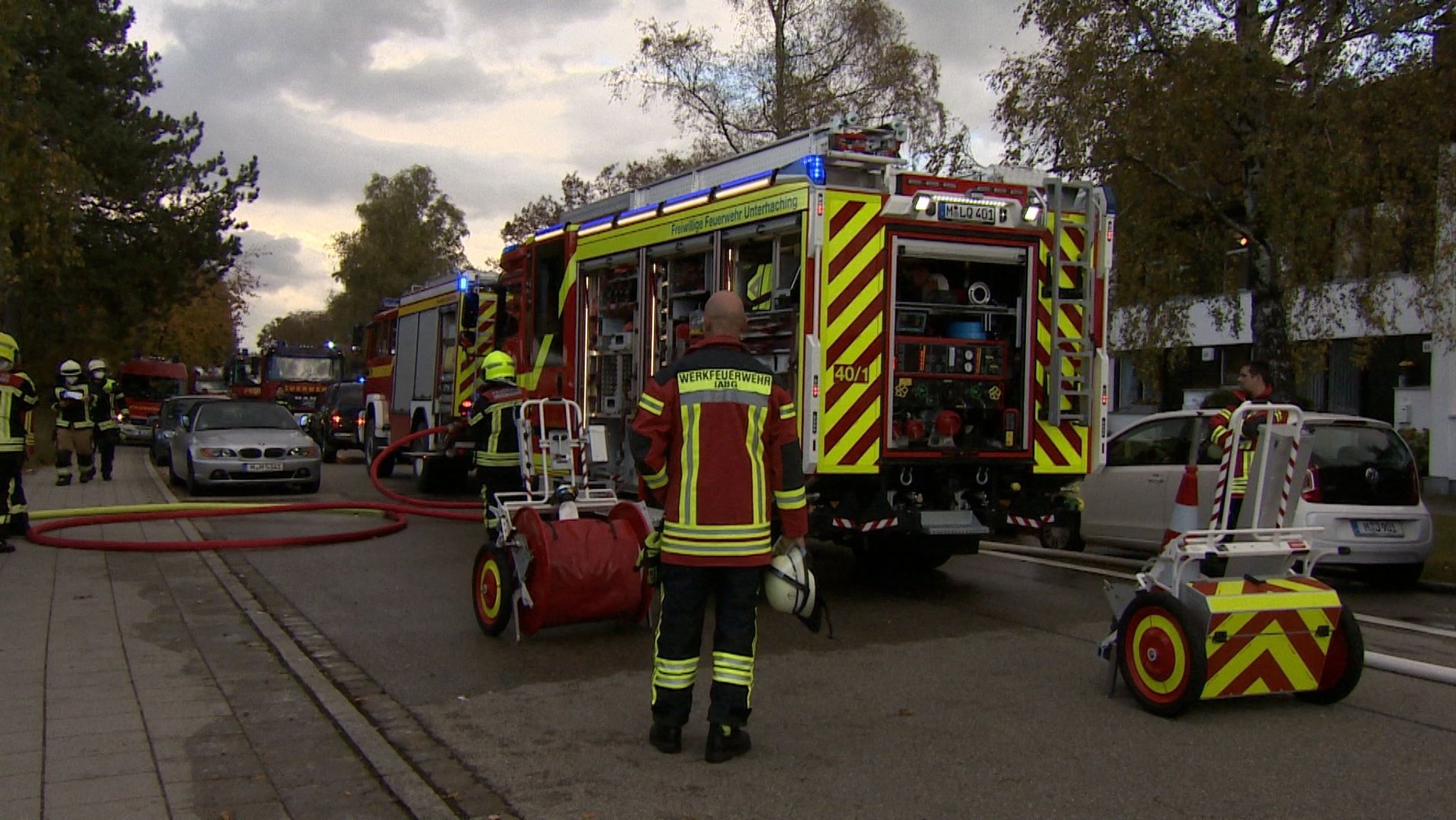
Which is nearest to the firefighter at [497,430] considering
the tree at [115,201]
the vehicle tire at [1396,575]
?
the vehicle tire at [1396,575]

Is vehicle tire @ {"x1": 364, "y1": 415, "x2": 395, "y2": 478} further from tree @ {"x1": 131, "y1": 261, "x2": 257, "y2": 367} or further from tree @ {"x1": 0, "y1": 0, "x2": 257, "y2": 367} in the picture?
tree @ {"x1": 131, "y1": 261, "x2": 257, "y2": 367}

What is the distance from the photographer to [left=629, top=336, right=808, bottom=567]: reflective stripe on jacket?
4.84 metres

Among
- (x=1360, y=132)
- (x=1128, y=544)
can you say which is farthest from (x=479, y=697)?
(x=1360, y=132)

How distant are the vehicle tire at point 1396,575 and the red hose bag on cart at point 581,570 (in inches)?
258

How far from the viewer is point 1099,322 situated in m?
8.73

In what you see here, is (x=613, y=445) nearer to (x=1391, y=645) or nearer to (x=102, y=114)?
(x=1391, y=645)

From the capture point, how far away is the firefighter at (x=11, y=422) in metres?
10.0

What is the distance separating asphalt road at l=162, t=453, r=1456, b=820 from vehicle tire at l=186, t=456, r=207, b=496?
8210mm

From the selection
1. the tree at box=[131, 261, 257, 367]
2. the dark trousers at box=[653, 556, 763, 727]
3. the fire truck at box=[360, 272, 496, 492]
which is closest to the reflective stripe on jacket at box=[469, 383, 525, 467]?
the dark trousers at box=[653, 556, 763, 727]

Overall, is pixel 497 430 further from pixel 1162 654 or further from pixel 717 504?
pixel 1162 654

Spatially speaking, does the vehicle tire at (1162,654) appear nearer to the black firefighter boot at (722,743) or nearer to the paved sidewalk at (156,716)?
the black firefighter boot at (722,743)

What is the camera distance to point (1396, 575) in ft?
32.4

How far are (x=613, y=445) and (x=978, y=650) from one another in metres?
4.38

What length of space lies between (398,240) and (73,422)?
159 ft
